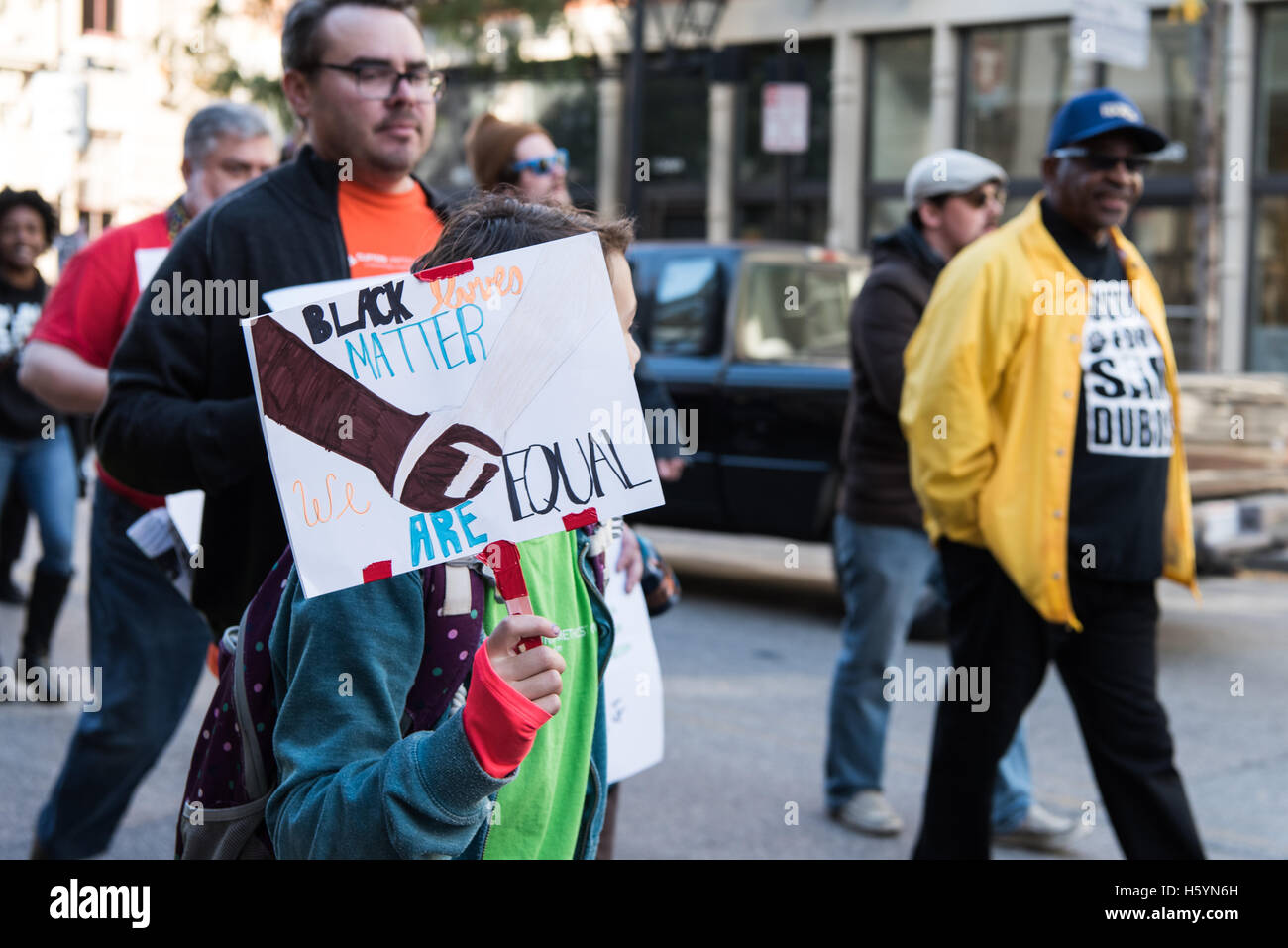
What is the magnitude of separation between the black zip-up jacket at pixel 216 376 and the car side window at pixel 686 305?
20.0 feet

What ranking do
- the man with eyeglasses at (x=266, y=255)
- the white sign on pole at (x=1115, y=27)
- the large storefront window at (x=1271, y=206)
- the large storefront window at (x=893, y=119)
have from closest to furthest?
1. the man with eyeglasses at (x=266, y=255)
2. the white sign on pole at (x=1115, y=27)
3. the large storefront window at (x=1271, y=206)
4. the large storefront window at (x=893, y=119)

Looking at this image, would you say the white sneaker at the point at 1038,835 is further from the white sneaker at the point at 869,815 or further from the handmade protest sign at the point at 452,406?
the handmade protest sign at the point at 452,406

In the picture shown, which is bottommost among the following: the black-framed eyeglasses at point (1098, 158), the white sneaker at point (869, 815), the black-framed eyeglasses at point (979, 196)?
the white sneaker at point (869, 815)

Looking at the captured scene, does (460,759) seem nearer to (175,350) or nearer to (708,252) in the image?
(175,350)

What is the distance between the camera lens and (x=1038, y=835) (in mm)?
4895

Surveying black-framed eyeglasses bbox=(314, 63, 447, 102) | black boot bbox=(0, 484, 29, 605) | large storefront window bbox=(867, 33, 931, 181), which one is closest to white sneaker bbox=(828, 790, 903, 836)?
black-framed eyeglasses bbox=(314, 63, 447, 102)

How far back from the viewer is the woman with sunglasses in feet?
15.2

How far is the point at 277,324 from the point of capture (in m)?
1.91

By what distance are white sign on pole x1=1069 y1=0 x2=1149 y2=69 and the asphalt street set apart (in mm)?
3613

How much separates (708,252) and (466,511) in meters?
7.35

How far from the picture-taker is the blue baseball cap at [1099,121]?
12.9 feet

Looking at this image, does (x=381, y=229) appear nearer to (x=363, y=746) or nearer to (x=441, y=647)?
(x=441, y=647)

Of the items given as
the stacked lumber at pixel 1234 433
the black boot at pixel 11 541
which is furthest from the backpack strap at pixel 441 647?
the black boot at pixel 11 541

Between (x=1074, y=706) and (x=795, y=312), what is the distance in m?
5.19
